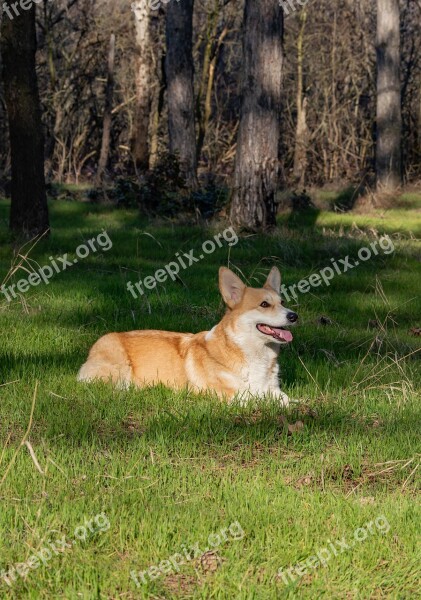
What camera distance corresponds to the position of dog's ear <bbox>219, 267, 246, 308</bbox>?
672cm

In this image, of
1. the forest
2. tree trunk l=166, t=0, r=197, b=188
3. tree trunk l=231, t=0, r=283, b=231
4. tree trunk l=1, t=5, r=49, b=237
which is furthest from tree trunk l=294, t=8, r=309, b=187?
tree trunk l=1, t=5, r=49, b=237

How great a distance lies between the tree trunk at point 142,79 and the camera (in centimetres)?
2230

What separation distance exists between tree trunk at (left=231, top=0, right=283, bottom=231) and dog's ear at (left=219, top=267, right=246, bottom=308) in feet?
26.5

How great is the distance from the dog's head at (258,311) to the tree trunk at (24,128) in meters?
6.98

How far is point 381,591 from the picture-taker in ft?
12.7

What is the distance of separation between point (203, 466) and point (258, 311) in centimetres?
160

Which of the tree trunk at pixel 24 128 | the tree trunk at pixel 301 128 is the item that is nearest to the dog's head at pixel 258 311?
the tree trunk at pixel 24 128

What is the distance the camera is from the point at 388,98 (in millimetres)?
23797

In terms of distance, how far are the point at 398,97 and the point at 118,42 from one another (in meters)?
10.8

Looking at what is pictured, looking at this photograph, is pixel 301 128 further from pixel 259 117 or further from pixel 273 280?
pixel 273 280

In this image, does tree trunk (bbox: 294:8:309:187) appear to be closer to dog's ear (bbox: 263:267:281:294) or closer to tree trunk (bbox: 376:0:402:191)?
tree trunk (bbox: 376:0:402:191)

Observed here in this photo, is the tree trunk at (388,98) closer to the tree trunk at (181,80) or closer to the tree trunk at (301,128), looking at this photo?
the tree trunk at (301,128)

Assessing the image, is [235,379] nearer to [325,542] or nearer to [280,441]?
[280,441]

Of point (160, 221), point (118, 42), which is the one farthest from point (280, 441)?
point (118, 42)
